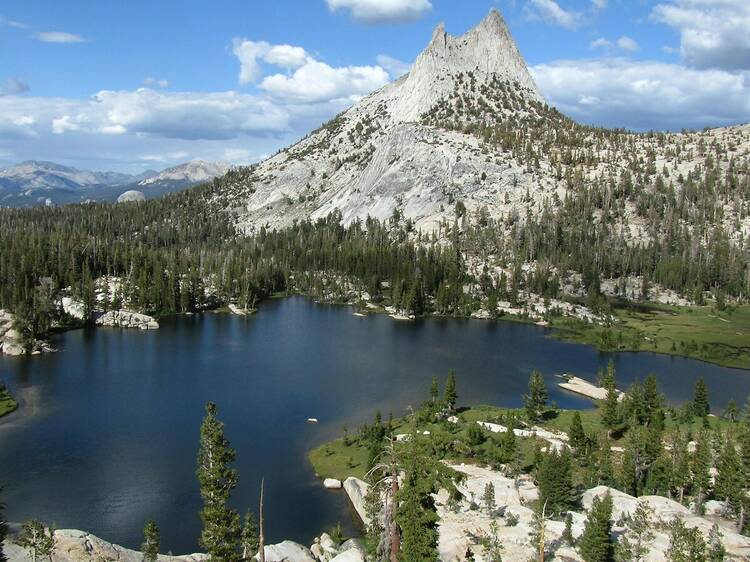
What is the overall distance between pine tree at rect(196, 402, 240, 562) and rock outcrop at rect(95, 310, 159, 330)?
116 metres

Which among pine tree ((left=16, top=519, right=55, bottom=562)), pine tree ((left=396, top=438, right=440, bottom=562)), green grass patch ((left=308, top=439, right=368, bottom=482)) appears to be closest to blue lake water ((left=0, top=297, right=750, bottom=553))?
green grass patch ((left=308, top=439, right=368, bottom=482))

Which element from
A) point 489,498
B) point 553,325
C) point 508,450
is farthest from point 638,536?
point 553,325

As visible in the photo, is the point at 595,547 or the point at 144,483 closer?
the point at 595,547

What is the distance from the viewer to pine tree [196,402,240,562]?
42.2 m

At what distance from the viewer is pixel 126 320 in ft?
501

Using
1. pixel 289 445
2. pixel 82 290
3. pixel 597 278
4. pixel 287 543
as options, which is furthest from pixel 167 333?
pixel 597 278

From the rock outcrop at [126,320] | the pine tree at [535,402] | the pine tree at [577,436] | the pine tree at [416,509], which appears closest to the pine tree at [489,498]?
the pine tree at [577,436]

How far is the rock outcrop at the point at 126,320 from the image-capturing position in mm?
151625

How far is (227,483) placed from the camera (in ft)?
148

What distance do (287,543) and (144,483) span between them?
23493mm

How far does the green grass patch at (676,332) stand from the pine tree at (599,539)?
10312 centimetres

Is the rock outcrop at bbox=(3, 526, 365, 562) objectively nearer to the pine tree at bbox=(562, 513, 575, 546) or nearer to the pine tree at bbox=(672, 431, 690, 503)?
the pine tree at bbox=(562, 513, 575, 546)

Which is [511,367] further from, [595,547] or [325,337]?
[595,547]

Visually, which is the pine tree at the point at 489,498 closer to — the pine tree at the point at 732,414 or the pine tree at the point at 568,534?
the pine tree at the point at 568,534
